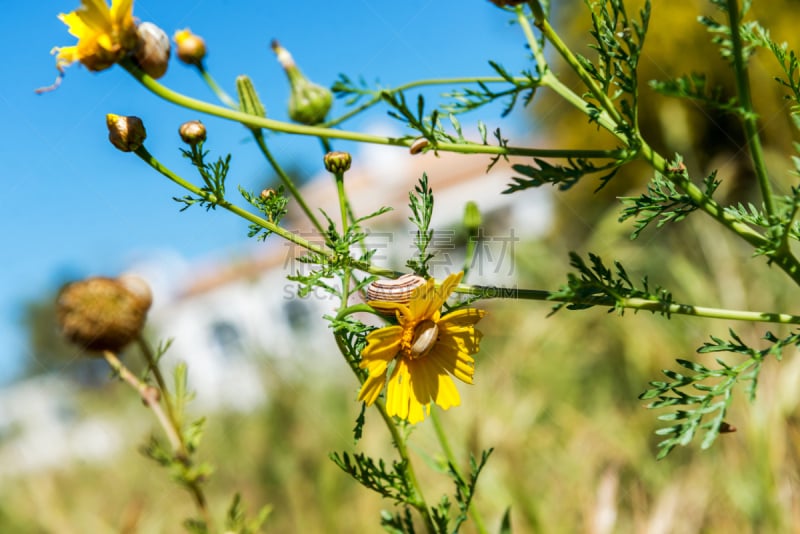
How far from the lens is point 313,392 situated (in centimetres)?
218

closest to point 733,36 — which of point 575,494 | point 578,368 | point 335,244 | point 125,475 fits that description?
point 335,244

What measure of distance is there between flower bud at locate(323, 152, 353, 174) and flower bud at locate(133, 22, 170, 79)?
→ 0.47ft

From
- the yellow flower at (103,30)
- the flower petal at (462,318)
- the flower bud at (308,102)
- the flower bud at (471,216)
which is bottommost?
the flower petal at (462,318)

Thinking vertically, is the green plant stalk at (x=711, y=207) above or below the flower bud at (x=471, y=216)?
below

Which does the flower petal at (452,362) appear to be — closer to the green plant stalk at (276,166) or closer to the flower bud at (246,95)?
the green plant stalk at (276,166)

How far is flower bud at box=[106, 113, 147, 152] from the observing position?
1.63ft

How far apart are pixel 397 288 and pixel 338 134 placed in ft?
0.36

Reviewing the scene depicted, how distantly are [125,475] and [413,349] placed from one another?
2.10m

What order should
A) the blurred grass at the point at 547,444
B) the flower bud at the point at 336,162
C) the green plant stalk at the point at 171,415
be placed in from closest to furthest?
the flower bud at the point at 336,162
the green plant stalk at the point at 171,415
the blurred grass at the point at 547,444

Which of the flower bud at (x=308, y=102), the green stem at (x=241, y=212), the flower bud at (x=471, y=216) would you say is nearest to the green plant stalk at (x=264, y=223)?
the green stem at (x=241, y=212)

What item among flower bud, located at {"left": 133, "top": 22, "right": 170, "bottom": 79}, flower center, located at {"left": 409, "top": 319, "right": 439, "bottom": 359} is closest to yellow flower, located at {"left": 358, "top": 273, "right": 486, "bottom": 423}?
flower center, located at {"left": 409, "top": 319, "right": 439, "bottom": 359}

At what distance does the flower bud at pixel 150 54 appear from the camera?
50 centimetres

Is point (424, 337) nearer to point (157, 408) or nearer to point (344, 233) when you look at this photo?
point (344, 233)

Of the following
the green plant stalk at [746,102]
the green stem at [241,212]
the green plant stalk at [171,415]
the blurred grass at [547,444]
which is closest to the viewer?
the green plant stalk at [746,102]
